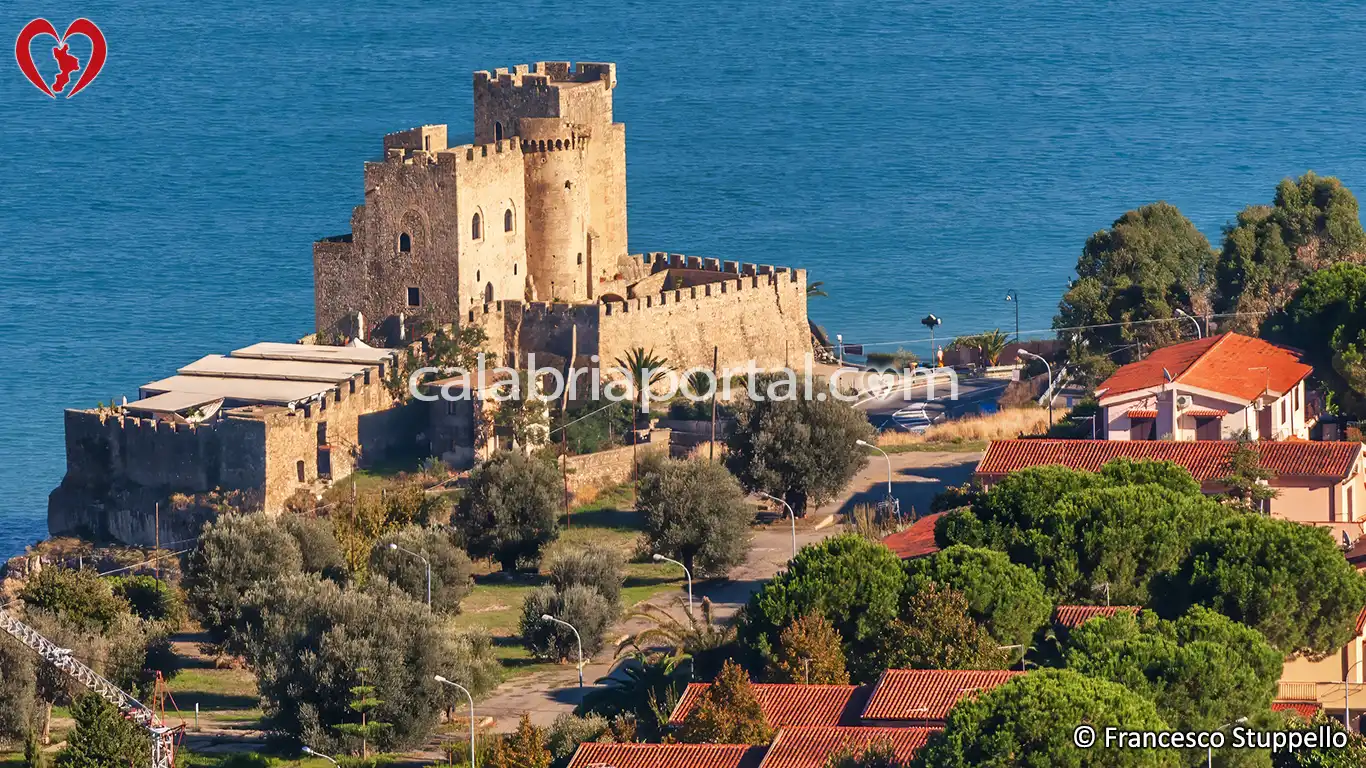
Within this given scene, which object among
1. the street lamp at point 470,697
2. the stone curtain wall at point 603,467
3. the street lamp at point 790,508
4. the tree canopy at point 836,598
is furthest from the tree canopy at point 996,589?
the stone curtain wall at point 603,467

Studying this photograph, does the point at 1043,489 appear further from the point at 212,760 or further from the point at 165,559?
the point at 165,559

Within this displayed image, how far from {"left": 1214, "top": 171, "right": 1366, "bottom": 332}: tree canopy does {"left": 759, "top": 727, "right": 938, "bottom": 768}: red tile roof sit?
39095 mm

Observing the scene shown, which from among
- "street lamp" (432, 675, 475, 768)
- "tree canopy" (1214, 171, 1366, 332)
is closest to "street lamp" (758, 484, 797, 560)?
"street lamp" (432, 675, 475, 768)

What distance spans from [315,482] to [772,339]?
16.5 m

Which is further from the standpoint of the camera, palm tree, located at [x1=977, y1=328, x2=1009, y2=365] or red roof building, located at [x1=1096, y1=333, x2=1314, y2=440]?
palm tree, located at [x1=977, y1=328, x2=1009, y2=365]

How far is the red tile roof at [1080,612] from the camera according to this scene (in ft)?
160

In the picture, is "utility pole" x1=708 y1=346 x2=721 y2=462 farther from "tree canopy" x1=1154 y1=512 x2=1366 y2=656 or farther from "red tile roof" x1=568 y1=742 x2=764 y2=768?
"red tile roof" x1=568 y1=742 x2=764 y2=768

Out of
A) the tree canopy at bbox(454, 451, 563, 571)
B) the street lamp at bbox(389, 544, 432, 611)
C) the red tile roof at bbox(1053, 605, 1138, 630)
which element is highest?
the tree canopy at bbox(454, 451, 563, 571)

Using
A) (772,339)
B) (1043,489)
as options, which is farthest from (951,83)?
(1043,489)

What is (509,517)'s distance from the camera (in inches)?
2509

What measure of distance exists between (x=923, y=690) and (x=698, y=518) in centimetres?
1703

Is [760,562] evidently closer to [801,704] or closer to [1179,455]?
[1179,455]

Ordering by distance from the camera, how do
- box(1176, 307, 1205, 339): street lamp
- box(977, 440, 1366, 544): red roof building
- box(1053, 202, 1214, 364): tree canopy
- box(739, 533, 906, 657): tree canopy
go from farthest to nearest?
box(1053, 202, 1214, 364): tree canopy, box(1176, 307, 1205, 339): street lamp, box(977, 440, 1366, 544): red roof building, box(739, 533, 906, 657): tree canopy

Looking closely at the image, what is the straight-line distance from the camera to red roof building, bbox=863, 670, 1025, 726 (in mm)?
44312
